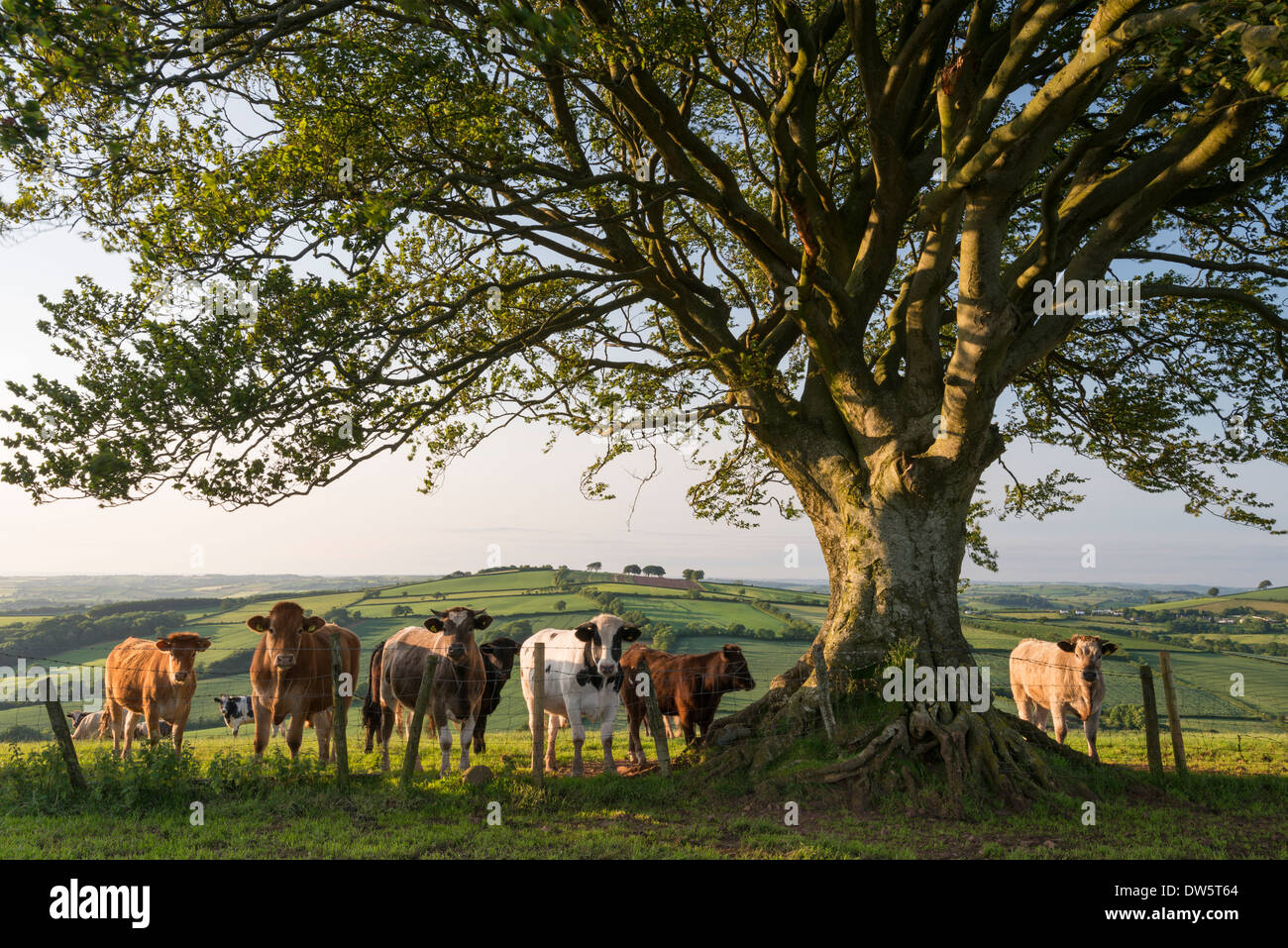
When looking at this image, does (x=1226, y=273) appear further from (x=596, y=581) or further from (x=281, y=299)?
(x=596, y=581)

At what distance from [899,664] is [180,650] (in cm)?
1197

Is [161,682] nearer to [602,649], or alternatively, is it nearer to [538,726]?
[538,726]

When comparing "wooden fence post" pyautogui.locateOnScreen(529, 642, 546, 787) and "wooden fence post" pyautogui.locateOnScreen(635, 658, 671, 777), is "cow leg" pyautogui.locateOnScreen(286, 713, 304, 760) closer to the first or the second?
"wooden fence post" pyautogui.locateOnScreen(529, 642, 546, 787)

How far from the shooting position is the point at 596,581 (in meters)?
42.2

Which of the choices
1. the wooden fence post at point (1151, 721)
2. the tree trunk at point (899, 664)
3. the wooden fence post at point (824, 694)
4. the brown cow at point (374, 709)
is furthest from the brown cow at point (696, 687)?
the wooden fence post at point (1151, 721)

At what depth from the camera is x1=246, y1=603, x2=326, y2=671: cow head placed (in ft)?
38.9

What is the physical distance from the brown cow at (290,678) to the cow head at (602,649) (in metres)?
3.67

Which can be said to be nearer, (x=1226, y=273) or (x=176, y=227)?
(x=176, y=227)

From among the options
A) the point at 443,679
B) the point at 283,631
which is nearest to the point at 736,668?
the point at 443,679

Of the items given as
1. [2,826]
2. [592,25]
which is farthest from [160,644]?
[592,25]

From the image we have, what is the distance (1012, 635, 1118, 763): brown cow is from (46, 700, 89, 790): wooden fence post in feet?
47.6

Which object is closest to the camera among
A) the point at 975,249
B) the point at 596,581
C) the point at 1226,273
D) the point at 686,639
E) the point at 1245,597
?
the point at 975,249

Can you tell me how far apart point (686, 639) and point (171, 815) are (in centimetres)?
2411

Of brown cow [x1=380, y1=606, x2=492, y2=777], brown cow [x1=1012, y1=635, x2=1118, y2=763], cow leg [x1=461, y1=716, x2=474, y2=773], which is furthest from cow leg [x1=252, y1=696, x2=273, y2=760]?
brown cow [x1=1012, y1=635, x2=1118, y2=763]
